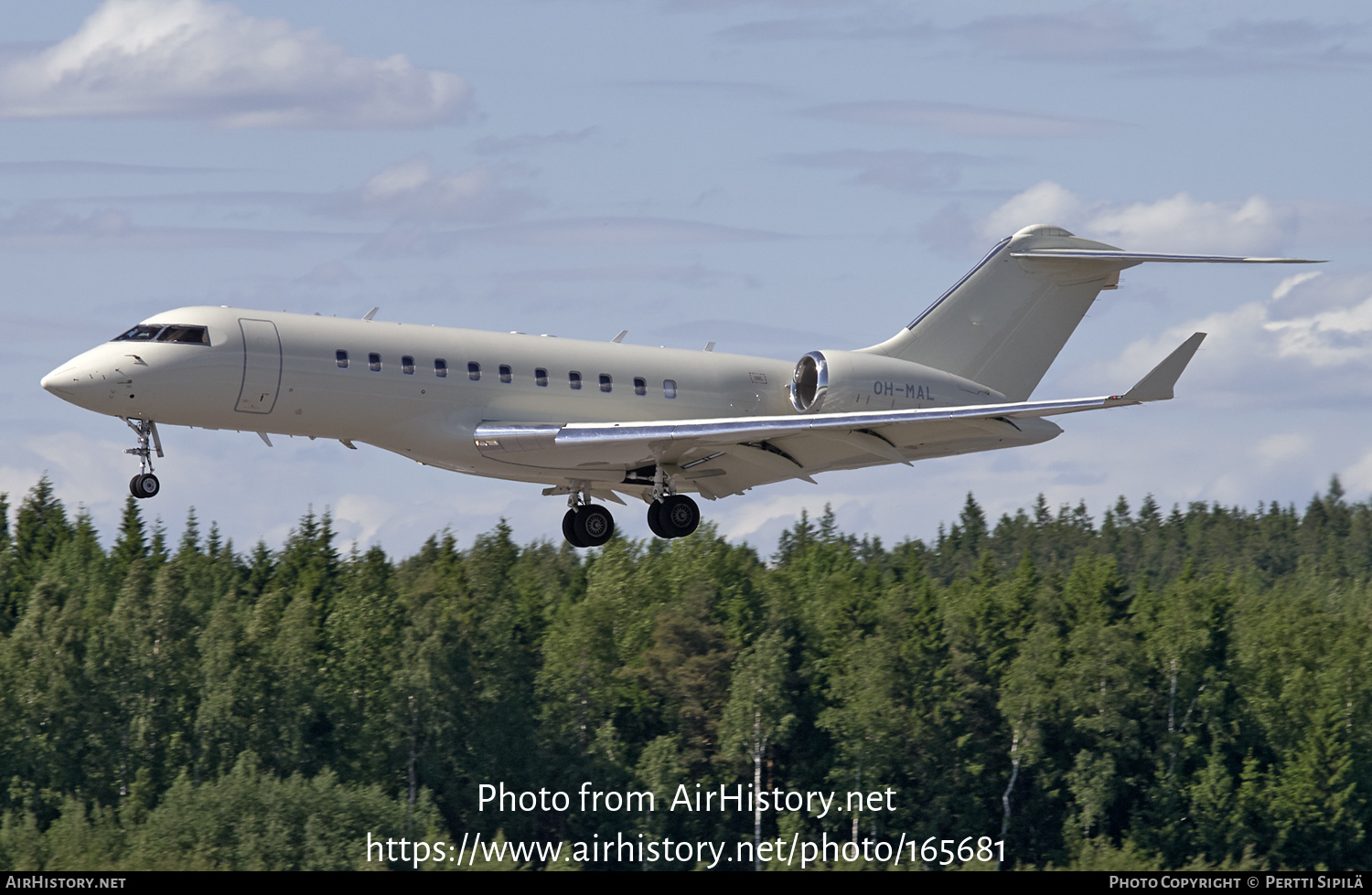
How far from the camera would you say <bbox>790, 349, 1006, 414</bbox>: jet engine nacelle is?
1084 inches

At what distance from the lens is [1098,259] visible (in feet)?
99.3

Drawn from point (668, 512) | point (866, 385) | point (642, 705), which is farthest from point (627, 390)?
point (642, 705)

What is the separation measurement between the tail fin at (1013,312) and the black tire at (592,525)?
6.05 meters

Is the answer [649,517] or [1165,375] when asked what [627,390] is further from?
[1165,375]

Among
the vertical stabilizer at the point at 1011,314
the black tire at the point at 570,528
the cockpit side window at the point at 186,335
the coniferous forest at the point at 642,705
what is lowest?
the coniferous forest at the point at 642,705

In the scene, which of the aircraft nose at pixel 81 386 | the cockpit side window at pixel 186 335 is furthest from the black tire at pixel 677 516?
the aircraft nose at pixel 81 386

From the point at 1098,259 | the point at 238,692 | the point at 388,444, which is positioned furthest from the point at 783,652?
the point at 388,444

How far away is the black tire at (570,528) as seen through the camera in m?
28.5

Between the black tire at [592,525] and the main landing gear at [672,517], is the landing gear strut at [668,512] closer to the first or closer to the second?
the main landing gear at [672,517]

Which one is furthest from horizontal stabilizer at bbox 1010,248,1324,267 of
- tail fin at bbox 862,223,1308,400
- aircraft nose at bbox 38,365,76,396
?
aircraft nose at bbox 38,365,76,396

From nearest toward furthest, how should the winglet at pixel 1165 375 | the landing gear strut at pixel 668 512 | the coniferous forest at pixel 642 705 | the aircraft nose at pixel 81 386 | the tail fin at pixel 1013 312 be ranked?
the winglet at pixel 1165 375 → the aircraft nose at pixel 81 386 → the landing gear strut at pixel 668 512 → the tail fin at pixel 1013 312 → the coniferous forest at pixel 642 705

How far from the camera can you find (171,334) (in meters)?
24.3

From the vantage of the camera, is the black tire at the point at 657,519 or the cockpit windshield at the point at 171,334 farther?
the black tire at the point at 657,519

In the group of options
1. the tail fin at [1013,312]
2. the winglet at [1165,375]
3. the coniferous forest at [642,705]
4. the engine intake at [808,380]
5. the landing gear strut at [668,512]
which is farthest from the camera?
the coniferous forest at [642,705]
